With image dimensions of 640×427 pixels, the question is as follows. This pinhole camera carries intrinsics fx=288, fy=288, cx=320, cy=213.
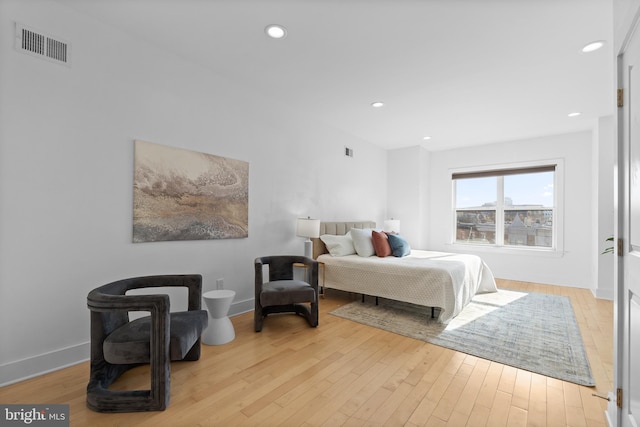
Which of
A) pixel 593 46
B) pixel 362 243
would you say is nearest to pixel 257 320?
A: pixel 362 243

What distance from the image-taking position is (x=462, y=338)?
2783 mm

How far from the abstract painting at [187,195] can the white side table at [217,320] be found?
0.71 m

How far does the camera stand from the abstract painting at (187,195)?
8.48 feet

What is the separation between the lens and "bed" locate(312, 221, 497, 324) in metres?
3.12

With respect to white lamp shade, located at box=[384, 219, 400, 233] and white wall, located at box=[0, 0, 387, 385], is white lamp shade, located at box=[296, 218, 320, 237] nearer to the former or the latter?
white wall, located at box=[0, 0, 387, 385]

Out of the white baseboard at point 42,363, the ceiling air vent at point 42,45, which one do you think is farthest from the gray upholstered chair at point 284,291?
the ceiling air vent at point 42,45

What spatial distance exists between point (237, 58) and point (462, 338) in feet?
11.6

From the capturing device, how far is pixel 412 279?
3.32m

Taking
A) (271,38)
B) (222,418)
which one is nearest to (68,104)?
(271,38)

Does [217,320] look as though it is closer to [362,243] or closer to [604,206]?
[362,243]

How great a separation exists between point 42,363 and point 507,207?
676 centimetres

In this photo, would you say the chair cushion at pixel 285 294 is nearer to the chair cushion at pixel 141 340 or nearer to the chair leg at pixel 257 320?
the chair leg at pixel 257 320

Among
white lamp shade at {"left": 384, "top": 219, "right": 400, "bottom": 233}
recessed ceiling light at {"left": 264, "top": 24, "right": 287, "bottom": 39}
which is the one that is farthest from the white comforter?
recessed ceiling light at {"left": 264, "top": 24, "right": 287, "bottom": 39}

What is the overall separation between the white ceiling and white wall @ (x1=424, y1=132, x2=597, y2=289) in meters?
0.86
